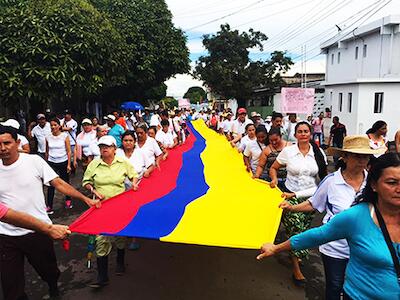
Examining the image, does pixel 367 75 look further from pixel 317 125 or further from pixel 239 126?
pixel 239 126

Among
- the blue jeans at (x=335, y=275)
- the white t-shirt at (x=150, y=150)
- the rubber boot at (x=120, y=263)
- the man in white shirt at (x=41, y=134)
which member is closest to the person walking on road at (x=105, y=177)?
the rubber boot at (x=120, y=263)

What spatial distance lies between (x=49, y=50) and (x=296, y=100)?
588 centimetres

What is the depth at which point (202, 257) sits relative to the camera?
4.65 meters

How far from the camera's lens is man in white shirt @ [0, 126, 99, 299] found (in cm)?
314

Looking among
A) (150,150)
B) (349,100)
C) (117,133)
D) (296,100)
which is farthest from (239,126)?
(349,100)

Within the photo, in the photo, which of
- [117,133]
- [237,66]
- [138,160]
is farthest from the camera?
[237,66]

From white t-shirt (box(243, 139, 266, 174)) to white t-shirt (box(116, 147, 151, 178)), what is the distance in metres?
1.52

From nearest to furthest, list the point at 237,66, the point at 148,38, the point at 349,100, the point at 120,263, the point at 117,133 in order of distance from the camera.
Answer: the point at 120,263, the point at 117,133, the point at 148,38, the point at 349,100, the point at 237,66

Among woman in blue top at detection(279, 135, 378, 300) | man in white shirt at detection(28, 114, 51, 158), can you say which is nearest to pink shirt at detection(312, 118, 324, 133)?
man in white shirt at detection(28, 114, 51, 158)

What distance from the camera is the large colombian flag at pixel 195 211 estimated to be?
3.24 meters

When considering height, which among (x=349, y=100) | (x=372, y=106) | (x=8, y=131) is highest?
(x=349, y=100)

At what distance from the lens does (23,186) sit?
3184mm

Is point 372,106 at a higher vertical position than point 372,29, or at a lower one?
lower

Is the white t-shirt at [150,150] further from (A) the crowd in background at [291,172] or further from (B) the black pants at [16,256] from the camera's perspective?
(B) the black pants at [16,256]
